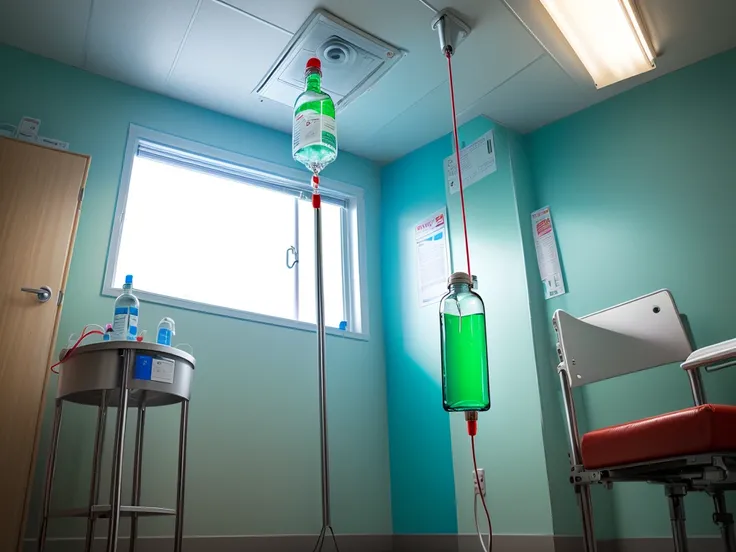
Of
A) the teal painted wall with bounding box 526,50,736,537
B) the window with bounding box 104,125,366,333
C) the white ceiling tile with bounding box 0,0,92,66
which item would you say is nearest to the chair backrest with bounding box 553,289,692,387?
the teal painted wall with bounding box 526,50,736,537

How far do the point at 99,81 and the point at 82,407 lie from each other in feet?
4.84

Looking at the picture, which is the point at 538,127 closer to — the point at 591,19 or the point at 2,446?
the point at 591,19

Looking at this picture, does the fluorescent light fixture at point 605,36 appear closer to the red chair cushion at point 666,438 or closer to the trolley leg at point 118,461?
the red chair cushion at point 666,438

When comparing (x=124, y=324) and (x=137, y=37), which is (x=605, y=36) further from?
(x=124, y=324)

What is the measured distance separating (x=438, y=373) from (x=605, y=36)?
Answer: 166 centimetres

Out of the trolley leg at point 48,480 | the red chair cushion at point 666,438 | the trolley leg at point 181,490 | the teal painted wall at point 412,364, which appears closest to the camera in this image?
the red chair cushion at point 666,438

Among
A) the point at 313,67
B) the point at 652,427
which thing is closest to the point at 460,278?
the point at 652,427

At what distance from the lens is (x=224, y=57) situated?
267cm

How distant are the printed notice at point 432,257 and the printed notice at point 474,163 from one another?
0.17 m

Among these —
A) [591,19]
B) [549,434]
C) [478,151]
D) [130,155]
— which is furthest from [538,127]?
[130,155]

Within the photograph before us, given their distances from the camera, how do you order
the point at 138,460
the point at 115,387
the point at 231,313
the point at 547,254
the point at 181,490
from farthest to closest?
the point at 547,254 → the point at 231,313 → the point at 138,460 → the point at 181,490 → the point at 115,387

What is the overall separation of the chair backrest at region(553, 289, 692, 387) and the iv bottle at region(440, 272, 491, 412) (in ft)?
2.19

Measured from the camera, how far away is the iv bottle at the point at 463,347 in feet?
5.34

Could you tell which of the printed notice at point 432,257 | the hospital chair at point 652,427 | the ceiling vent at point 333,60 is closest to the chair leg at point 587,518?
the hospital chair at point 652,427
